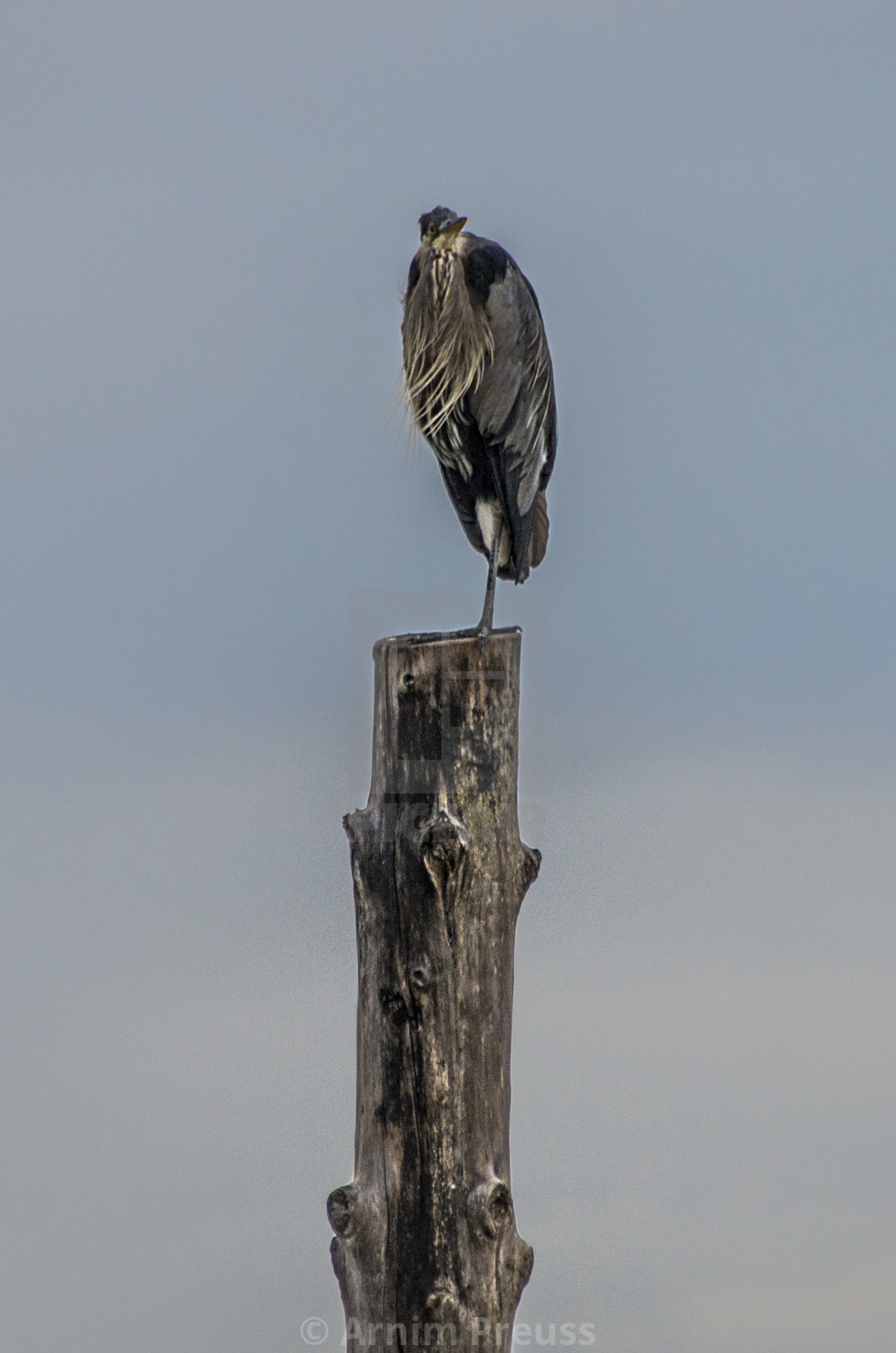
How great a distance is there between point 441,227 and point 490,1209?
3.44 m

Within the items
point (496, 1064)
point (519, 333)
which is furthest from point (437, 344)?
point (496, 1064)

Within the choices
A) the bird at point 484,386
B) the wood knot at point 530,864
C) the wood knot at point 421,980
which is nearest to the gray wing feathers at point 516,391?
the bird at point 484,386

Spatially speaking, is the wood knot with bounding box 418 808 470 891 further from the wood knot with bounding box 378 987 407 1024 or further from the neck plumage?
the neck plumage

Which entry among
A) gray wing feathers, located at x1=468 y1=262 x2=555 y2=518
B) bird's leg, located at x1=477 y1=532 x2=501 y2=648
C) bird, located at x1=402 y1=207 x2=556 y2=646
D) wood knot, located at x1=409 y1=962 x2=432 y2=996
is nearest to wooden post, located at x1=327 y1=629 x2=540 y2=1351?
wood knot, located at x1=409 y1=962 x2=432 y2=996

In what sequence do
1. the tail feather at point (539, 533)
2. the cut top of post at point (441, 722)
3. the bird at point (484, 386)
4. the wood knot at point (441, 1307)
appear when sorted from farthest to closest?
the tail feather at point (539, 533) → the bird at point (484, 386) → the cut top of post at point (441, 722) → the wood knot at point (441, 1307)

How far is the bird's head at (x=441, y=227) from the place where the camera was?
17.6 ft

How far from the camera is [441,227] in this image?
538 centimetres

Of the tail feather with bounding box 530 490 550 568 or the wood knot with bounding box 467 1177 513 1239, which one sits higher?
the tail feather with bounding box 530 490 550 568

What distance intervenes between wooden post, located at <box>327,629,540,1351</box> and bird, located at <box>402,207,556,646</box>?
1.98 feet

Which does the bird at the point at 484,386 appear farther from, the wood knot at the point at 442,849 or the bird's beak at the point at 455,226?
the wood knot at the point at 442,849

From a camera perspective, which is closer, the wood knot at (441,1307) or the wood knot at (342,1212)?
the wood knot at (441,1307)

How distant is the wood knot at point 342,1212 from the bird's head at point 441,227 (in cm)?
337

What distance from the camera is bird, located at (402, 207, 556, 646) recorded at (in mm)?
5469

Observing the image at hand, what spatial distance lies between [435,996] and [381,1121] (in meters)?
0.43
